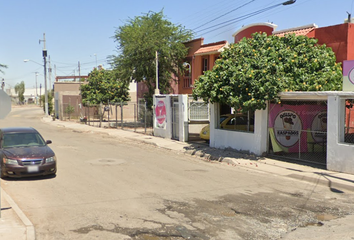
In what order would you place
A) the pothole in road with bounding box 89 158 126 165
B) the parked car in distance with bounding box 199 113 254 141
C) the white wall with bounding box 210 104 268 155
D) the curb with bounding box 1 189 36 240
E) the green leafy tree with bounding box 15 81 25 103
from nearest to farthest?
the curb with bounding box 1 189 36 240
the pothole in road with bounding box 89 158 126 165
the white wall with bounding box 210 104 268 155
the parked car in distance with bounding box 199 113 254 141
the green leafy tree with bounding box 15 81 25 103

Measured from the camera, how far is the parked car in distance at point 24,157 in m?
9.93

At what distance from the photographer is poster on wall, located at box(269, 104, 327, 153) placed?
14906mm

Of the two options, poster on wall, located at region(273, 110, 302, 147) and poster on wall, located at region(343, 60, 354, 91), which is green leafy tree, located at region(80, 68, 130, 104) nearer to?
poster on wall, located at region(273, 110, 302, 147)

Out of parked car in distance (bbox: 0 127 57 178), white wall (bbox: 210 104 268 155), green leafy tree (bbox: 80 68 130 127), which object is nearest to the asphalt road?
parked car in distance (bbox: 0 127 57 178)

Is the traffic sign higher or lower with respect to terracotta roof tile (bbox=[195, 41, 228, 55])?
lower

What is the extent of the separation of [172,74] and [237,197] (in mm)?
24919

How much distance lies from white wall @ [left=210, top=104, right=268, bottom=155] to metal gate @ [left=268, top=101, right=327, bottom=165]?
0.31 m

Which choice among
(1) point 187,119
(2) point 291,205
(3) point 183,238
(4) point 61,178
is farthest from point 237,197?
(1) point 187,119

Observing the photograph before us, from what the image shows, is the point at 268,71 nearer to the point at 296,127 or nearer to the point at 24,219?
the point at 296,127

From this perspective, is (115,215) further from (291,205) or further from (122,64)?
(122,64)

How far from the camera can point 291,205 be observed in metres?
8.11

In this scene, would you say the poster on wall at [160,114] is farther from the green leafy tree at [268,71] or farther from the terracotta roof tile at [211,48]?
the green leafy tree at [268,71]

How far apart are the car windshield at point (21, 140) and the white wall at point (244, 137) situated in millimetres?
8503

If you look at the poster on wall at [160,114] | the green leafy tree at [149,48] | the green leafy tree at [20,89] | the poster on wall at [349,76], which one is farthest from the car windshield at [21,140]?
the green leafy tree at [20,89]
